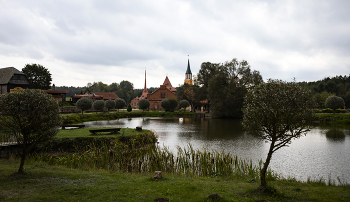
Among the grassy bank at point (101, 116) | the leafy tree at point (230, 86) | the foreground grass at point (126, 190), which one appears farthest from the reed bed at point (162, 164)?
the leafy tree at point (230, 86)

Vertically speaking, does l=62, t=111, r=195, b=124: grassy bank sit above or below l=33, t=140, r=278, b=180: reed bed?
above

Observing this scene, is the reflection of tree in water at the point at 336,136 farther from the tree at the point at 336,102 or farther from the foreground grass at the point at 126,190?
the tree at the point at 336,102

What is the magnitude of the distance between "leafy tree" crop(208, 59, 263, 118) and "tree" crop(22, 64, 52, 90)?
3941 centimetres

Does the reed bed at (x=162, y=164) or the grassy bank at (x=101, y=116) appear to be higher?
the grassy bank at (x=101, y=116)

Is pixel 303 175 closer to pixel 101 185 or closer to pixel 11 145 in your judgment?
pixel 101 185

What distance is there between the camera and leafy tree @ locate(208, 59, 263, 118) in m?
43.4

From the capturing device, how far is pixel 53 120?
7.68 metres

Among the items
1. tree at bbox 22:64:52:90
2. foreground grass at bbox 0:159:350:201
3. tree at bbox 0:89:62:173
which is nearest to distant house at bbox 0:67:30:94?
tree at bbox 22:64:52:90

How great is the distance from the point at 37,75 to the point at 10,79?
436 inches

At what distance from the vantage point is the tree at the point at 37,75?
5162 cm

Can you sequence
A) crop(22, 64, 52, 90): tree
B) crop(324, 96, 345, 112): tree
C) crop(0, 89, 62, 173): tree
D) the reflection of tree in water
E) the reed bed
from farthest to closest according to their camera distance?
1. crop(22, 64, 52, 90): tree
2. crop(324, 96, 345, 112): tree
3. the reflection of tree in water
4. the reed bed
5. crop(0, 89, 62, 173): tree

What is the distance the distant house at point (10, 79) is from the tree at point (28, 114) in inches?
1659

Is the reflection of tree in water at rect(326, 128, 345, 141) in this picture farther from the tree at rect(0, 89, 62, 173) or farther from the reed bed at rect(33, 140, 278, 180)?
the tree at rect(0, 89, 62, 173)

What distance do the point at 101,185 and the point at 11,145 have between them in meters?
7.91
